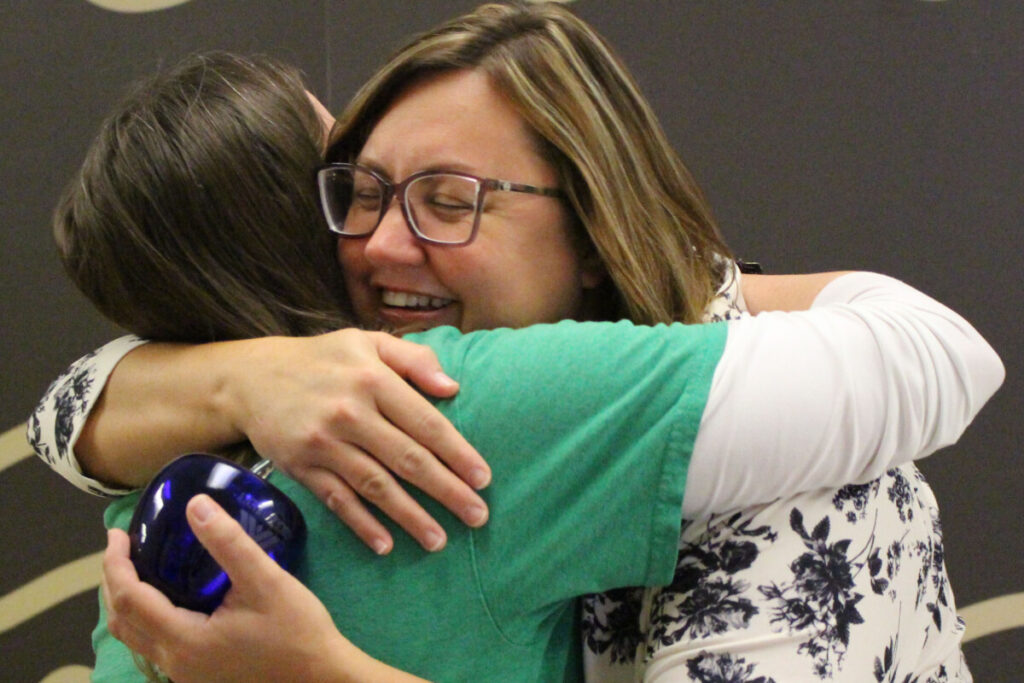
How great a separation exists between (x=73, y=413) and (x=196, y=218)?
259 mm

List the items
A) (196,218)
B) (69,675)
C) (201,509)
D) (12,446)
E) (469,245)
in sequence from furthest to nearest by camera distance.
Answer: (69,675) → (12,446) → (469,245) → (196,218) → (201,509)

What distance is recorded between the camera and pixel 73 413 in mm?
902

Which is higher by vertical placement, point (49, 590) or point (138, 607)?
point (138, 607)

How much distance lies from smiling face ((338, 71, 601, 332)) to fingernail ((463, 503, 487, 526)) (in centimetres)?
36

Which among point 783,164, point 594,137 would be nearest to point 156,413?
point 594,137

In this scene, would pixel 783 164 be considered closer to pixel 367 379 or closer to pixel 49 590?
pixel 367 379

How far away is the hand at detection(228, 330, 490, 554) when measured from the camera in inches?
26.1

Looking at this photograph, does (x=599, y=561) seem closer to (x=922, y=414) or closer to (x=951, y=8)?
(x=922, y=414)

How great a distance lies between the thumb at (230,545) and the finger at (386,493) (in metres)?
0.09

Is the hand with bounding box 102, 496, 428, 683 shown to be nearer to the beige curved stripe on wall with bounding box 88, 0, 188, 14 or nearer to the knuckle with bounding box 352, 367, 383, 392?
the knuckle with bounding box 352, 367, 383, 392

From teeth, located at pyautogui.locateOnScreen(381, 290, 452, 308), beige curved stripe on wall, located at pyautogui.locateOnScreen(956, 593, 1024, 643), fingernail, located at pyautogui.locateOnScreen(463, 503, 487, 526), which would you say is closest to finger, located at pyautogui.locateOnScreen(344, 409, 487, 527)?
fingernail, located at pyautogui.locateOnScreen(463, 503, 487, 526)

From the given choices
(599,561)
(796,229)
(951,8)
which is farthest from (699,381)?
(951,8)

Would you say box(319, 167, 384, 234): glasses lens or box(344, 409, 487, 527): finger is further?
box(319, 167, 384, 234): glasses lens

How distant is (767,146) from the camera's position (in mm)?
1662
